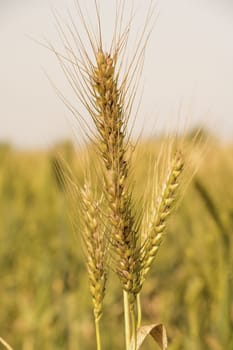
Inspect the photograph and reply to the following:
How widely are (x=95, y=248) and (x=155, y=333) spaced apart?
0.61ft

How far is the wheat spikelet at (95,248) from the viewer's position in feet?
2.70

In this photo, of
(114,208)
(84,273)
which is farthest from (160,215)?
(84,273)

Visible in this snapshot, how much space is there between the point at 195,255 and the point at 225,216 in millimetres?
200

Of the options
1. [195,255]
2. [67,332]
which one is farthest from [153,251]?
[67,332]

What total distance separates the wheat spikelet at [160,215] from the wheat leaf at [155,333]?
0.39ft

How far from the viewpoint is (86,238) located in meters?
0.85

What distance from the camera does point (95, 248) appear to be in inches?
33.3

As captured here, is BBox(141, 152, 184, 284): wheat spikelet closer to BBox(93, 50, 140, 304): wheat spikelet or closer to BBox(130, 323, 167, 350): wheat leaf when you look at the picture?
BBox(93, 50, 140, 304): wheat spikelet

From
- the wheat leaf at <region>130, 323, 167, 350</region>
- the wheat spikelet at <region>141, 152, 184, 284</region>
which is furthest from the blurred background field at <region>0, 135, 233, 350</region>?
the wheat leaf at <region>130, 323, 167, 350</region>

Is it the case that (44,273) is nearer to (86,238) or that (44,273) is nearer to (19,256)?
(19,256)

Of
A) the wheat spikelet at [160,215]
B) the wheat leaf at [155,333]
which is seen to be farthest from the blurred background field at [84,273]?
the wheat leaf at [155,333]

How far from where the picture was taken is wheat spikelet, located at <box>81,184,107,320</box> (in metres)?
0.82

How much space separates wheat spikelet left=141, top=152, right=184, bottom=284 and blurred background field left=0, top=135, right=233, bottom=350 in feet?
0.11

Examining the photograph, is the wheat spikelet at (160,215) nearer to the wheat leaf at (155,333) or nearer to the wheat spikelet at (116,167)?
the wheat spikelet at (116,167)
